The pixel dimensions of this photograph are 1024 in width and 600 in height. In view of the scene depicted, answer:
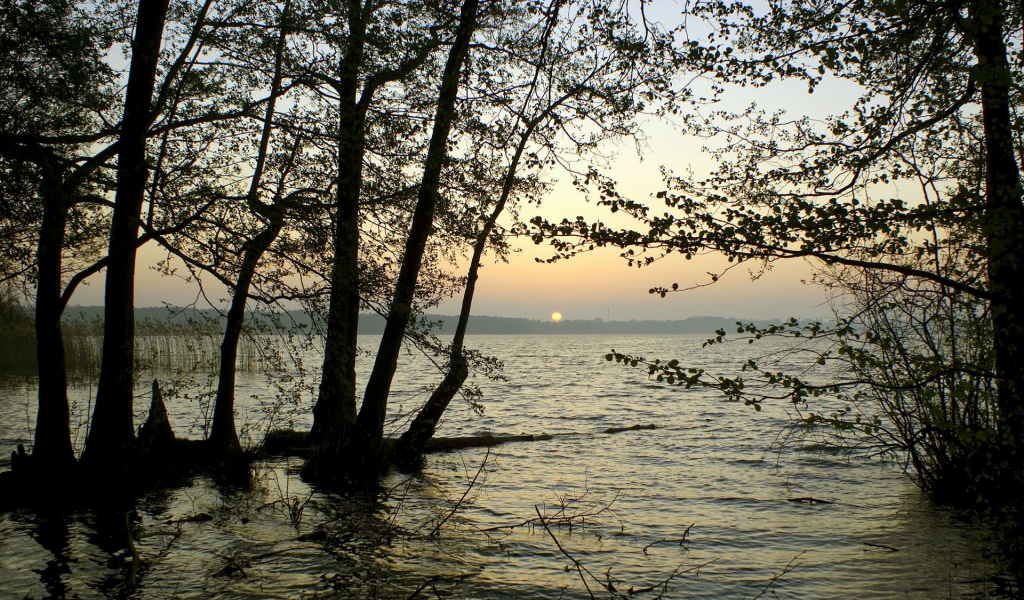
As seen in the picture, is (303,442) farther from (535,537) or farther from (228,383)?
(535,537)

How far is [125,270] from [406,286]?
4.62 metres

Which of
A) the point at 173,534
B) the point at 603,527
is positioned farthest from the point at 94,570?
the point at 603,527

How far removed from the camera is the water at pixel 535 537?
7.55m

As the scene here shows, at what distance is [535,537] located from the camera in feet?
31.7

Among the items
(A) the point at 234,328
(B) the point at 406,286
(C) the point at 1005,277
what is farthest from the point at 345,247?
(C) the point at 1005,277

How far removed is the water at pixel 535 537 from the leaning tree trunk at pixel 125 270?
1.00 metres

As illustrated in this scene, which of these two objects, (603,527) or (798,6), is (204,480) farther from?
(798,6)

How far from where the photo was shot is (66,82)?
870cm

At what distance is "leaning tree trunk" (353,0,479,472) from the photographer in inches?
429

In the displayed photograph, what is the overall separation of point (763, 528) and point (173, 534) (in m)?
8.84

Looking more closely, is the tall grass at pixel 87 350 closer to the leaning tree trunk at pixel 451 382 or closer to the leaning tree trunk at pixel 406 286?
the leaning tree trunk at pixel 451 382

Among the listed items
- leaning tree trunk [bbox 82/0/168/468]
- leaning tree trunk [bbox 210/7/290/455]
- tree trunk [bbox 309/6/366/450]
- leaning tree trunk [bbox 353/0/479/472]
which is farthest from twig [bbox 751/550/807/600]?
leaning tree trunk [bbox 82/0/168/468]

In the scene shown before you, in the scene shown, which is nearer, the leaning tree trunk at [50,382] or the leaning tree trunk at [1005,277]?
the leaning tree trunk at [1005,277]

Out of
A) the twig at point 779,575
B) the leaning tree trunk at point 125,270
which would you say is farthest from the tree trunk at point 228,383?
the twig at point 779,575
